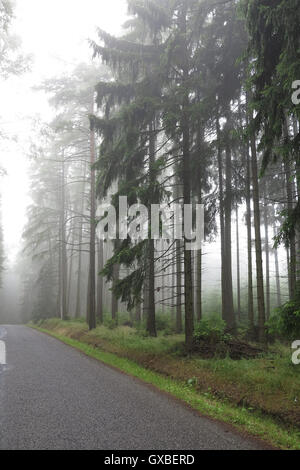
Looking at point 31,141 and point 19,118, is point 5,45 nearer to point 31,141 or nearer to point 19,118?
point 19,118

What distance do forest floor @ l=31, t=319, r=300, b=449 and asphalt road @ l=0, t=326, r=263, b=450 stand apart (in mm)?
470

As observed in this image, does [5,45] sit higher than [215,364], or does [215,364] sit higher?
[5,45]

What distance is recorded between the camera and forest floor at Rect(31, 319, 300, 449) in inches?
196

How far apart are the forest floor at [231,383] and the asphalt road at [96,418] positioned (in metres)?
0.47

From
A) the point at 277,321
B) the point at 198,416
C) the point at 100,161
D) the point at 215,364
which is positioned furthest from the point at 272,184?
the point at 198,416

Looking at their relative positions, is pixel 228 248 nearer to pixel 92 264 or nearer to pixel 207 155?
pixel 207 155

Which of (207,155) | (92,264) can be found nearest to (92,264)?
(92,264)

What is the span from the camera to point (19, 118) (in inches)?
590

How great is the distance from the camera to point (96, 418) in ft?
15.8

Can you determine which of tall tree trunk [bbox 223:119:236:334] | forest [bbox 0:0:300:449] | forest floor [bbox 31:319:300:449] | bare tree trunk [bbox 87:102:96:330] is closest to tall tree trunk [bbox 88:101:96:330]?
bare tree trunk [bbox 87:102:96:330]

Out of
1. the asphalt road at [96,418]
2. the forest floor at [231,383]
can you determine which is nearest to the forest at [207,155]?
the forest floor at [231,383]

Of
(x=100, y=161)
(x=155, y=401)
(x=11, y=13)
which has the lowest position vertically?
(x=155, y=401)

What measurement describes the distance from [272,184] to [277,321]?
38.0 ft

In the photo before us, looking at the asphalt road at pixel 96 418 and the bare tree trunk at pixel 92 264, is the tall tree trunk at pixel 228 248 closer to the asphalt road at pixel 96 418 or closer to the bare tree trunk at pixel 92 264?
the asphalt road at pixel 96 418
